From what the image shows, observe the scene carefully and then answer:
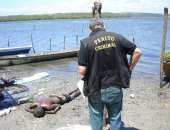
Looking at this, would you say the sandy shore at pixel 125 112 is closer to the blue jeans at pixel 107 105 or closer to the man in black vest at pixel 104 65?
the blue jeans at pixel 107 105

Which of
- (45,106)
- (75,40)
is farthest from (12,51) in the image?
(75,40)

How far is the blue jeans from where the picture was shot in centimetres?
632

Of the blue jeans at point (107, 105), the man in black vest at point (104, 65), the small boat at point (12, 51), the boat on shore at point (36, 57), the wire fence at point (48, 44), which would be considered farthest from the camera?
the wire fence at point (48, 44)

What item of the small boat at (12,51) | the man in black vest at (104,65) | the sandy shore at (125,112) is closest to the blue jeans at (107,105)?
the man in black vest at (104,65)

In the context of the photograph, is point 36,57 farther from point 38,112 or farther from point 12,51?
point 38,112

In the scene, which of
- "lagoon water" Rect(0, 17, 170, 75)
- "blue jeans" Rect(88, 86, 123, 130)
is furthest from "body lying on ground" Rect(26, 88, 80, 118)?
"lagoon water" Rect(0, 17, 170, 75)

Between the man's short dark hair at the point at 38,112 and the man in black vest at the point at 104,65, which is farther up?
the man in black vest at the point at 104,65

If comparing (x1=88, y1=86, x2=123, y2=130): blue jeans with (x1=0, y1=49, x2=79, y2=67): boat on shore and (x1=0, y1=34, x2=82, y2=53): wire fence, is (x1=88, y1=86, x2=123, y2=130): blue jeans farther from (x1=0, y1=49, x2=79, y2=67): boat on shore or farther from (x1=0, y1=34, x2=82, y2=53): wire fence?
(x1=0, y1=34, x2=82, y2=53): wire fence

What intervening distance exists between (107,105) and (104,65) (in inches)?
30.6

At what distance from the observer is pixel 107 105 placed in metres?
6.49

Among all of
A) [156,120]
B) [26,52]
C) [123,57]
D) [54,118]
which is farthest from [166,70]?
[26,52]

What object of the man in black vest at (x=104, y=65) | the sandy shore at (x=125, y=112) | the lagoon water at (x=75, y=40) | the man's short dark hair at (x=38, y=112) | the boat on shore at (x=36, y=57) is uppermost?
the man in black vest at (x=104, y=65)

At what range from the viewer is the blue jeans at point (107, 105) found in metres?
6.32

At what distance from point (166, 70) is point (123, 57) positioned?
34.3 ft
